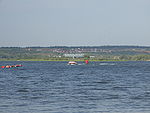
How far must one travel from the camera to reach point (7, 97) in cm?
4744

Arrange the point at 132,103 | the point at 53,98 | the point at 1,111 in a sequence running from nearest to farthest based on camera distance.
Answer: the point at 1,111, the point at 132,103, the point at 53,98

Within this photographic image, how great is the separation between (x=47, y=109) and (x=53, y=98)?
27.0ft

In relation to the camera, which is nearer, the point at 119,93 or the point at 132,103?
the point at 132,103

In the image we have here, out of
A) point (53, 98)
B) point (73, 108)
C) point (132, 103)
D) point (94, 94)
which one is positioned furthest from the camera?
point (94, 94)

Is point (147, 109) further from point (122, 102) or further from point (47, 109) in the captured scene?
point (47, 109)

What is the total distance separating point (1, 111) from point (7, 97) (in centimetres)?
1052

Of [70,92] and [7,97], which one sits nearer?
[7,97]

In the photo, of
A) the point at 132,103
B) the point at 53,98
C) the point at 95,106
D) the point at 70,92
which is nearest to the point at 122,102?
the point at 132,103

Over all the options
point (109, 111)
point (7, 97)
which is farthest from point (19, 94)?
point (109, 111)

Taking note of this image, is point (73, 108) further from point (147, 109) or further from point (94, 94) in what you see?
point (94, 94)

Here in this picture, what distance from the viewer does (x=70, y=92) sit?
176 feet

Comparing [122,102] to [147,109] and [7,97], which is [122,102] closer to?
[147,109]

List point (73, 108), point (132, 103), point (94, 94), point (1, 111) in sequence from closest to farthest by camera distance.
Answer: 1. point (1, 111)
2. point (73, 108)
3. point (132, 103)
4. point (94, 94)

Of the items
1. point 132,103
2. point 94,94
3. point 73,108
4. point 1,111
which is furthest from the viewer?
point 94,94
